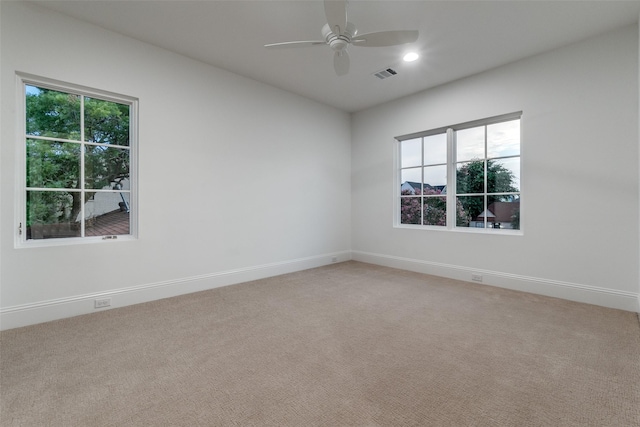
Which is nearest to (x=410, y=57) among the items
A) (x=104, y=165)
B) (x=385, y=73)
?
(x=385, y=73)

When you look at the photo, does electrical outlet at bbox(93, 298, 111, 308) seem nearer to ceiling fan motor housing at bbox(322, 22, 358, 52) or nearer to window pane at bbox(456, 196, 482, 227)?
ceiling fan motor housing at bbox(322, 22, 358, 52)

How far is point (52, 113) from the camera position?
2779 millimetres

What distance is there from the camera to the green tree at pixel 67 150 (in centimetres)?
269

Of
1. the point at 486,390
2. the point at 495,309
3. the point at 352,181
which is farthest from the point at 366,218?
the point at 486,390

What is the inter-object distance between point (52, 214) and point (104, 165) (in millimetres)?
670

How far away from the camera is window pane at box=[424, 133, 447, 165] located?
445cm

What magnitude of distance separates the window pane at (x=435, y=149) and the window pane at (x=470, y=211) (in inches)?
27.3

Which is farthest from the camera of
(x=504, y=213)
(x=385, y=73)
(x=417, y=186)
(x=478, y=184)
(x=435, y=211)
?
(x=417, y=186)

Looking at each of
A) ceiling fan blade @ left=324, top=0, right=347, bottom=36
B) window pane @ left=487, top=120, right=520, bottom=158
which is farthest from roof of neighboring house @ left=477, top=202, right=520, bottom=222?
ceiling fan blade @ left=324, top=0, right=347, bottom=36

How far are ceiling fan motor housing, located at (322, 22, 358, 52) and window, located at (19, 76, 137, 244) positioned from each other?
2.31 metres

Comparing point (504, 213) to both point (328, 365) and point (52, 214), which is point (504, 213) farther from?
point (52, 214)

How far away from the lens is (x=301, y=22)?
2.79m

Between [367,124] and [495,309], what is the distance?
3715mm

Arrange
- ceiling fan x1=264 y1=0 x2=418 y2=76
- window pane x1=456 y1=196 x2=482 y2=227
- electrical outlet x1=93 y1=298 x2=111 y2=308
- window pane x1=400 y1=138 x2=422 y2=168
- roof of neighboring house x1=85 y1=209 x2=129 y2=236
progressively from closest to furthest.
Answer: ceiling fan x1=264 y1=0 x2=418 y2=76, electrical outlet x1=93 y1=298 x2=111 y2=308, roof of neighboring house x1=85 y1=209 x2=129 y2=236, window pane x1=456 y1=196 x2=482 y2=227, window pane x1=400 y1=138 x2=422 y2=168
